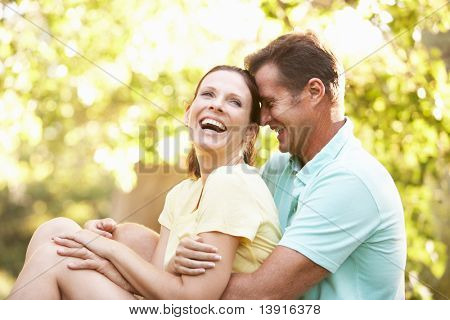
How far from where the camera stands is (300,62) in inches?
85.4

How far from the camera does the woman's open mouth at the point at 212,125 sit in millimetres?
1968

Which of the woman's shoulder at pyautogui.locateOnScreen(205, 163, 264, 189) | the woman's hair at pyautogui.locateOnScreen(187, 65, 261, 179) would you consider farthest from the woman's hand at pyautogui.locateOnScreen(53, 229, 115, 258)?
the woman's hair at pyautogui.locateOnScreen(187, 65, 261, 179)

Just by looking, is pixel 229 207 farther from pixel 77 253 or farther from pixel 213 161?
pixel 77 253

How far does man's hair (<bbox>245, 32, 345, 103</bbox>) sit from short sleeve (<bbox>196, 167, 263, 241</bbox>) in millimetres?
497

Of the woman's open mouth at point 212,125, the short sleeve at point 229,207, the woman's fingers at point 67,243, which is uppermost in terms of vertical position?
the woman's open mouth at point 212,125

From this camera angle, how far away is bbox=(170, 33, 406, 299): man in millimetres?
1755

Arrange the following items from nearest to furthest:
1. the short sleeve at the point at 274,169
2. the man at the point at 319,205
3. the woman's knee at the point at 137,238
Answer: the man at the point at 319,205
the woman's knee at the point at 137,238
the short sleeve at the point at 274,169

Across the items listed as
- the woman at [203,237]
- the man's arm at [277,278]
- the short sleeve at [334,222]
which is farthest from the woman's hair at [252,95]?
the man's arm at [277,278]

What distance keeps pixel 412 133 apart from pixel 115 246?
7.56 ft

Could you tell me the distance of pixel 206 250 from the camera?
5.50 ft

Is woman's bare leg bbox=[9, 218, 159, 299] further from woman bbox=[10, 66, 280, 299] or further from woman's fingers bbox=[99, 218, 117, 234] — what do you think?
woman's fingers bbox=[99, 218, 117, 234]

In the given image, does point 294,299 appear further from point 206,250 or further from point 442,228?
point 442,228

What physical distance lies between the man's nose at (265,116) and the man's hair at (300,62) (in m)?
0.10

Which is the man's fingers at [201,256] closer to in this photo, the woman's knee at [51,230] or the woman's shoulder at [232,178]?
Answer: the woman's shoulder at [232,178]
